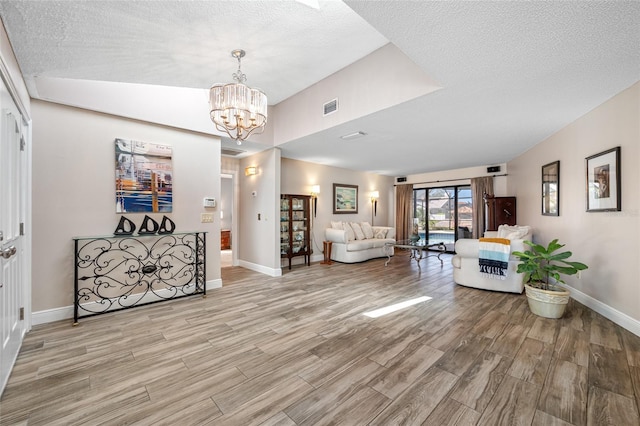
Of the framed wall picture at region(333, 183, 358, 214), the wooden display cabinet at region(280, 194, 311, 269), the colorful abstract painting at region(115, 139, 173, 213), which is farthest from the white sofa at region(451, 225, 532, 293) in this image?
the colorful abstract painting at region(115, 139, 173, 213)

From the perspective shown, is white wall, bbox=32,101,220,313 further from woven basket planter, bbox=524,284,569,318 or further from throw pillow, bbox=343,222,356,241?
woven basket planter, bbox=524,284,569,318

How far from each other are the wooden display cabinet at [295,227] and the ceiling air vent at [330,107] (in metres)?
2.26

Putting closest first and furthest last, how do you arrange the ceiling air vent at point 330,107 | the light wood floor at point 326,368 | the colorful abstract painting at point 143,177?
the light wood floor at point 326,368 → the colorful abstract painting at point 143,177 → the ceiling air vent at point 330,107

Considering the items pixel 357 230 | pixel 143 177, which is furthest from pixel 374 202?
pixel 143 177

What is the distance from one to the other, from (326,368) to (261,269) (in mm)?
3481

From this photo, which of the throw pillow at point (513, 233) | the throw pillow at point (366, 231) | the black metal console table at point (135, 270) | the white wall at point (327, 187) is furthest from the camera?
the throw pillow at point (366, 231)

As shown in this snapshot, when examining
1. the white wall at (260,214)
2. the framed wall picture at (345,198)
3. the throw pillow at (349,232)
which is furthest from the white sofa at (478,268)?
the framed wall picture at (345,198)

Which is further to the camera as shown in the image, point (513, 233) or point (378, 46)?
point (513, 233)

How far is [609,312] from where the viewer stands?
2971 mm

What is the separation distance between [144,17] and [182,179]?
227 cm

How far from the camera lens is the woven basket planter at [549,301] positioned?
2963 millimetres

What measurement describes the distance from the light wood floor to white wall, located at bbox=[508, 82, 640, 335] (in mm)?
293

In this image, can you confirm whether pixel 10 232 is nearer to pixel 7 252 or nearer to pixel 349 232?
pixel 7 252

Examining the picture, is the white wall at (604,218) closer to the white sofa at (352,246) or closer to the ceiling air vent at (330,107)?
the ceiling air vent at (330,107)
